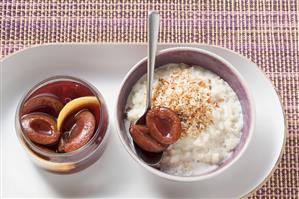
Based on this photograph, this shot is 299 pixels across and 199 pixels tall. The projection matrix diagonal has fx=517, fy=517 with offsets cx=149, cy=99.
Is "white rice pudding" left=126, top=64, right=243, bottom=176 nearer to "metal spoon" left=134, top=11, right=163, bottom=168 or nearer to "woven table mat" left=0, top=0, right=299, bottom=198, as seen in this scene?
"metal spoon" left=134, top=11, right=163, bottom=168

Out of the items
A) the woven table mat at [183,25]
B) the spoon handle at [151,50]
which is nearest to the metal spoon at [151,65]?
the spoon handle at [151,50]

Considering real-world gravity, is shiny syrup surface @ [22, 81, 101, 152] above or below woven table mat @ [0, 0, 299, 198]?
below

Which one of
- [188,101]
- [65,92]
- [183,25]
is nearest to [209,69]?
[188,101]

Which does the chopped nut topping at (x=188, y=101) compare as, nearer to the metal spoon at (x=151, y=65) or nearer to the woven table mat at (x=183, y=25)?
the metal spoon at (x=151, y=65)

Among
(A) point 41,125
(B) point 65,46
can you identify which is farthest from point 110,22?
(A) point 41,125

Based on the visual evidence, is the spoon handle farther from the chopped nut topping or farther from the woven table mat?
the woven table mat

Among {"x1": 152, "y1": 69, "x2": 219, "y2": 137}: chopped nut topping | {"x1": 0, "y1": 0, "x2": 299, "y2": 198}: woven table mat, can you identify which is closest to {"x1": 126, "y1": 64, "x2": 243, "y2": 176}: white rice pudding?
{"x1": 152, "y1": 69, "x2": 219, "y2": 137}: chopped nut topping

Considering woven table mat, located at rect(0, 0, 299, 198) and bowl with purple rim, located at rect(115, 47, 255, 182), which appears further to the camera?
woven table mat, located at rect(0, 0, 299, 198)

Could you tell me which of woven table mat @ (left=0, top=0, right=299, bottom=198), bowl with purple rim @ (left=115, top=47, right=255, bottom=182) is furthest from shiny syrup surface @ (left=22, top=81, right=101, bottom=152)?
woven table mat @ (left=0, top=0, right=299, bottom=198)
